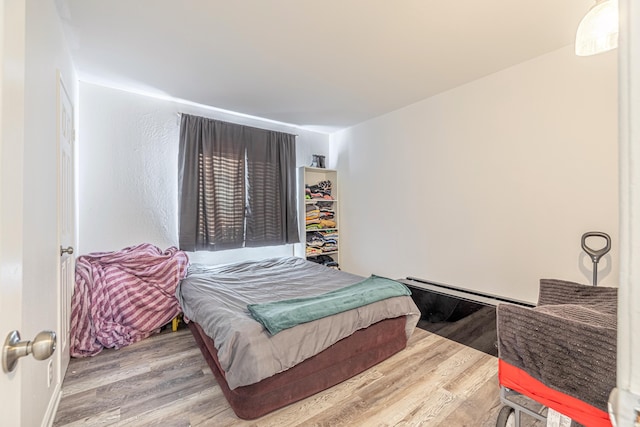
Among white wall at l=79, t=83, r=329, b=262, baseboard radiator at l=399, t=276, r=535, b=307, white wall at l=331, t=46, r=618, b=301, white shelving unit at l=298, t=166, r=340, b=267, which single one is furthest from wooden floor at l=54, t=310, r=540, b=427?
white shelving unit at l=298, t=166, r=340, b=267

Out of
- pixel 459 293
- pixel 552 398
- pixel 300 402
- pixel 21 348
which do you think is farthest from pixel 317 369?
pixel 459 293

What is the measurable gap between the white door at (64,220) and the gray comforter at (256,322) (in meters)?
0.79

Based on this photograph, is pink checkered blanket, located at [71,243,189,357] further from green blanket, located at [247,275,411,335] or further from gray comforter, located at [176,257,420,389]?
green blanket, located at [247,275,411,335]

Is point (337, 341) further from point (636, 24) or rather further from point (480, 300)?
point (636, 24)

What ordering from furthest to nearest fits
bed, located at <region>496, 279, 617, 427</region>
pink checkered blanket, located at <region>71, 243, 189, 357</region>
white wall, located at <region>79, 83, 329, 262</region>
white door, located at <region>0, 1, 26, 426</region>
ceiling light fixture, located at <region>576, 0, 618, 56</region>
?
white wall, located at <region>79, 83, 329, 262</region> < pink checkered blanket, located at <region>71, 243, 189, 357</region> < ceiling light fixture, located at <region>576, 0, 618, 56</region> < bed, located at <region>496, 279, 617, 427</region> < white door, located at <region>0, 1, 26, 426</region>

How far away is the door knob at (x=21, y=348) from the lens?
0.48 metres

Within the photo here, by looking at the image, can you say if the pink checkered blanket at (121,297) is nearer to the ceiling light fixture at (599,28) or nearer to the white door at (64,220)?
the white door at (64,220)

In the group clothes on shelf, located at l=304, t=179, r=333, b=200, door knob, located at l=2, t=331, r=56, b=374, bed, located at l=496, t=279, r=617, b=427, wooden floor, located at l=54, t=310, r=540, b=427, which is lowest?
wooden floor, located at l=54, t=310, r=540, b=427

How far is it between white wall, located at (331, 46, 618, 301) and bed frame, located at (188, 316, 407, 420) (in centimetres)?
114

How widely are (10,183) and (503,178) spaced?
308cm

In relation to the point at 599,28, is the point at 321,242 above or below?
below

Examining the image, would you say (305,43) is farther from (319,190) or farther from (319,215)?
(319,215)

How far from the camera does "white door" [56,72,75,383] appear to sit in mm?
1696

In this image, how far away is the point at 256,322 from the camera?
1.67 metres
